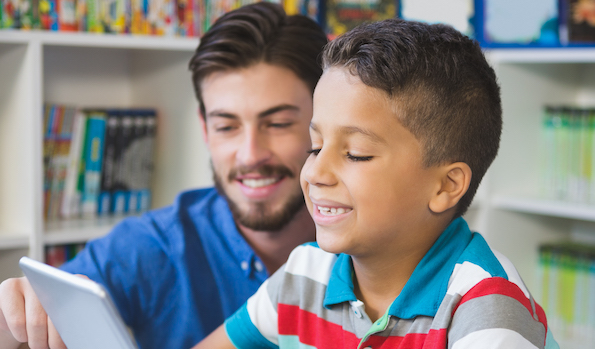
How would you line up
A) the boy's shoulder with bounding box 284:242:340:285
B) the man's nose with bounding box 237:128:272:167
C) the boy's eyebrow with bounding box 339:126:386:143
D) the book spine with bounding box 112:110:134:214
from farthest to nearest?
1. the book spine with bounding box 112:110:134:214
2. the man's nose with bounding box 237:128:272:167
3. the boy's shoulder with bounding box 284:242:340:285
4. the boy's eyebrow with bounding box 339:126:386:143

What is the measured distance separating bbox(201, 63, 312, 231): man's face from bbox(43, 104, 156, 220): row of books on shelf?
2.01 feet

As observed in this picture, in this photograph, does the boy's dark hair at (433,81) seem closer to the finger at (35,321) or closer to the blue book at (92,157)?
the finger at (35,321)

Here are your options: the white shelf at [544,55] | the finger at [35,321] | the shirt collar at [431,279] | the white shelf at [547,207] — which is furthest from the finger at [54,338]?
the white shelf at [547,207]

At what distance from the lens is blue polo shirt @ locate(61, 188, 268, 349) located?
1250mm

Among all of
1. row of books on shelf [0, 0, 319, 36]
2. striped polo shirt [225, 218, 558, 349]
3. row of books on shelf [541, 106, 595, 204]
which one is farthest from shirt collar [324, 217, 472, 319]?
row of books on shelf [541, 106, 595, 204]

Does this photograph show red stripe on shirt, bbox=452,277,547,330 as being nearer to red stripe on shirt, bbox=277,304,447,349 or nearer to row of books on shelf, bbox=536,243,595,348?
red stripe on shirt, bbox=277,304,447,349

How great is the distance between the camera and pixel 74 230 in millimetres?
1652

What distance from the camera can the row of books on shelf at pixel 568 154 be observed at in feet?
6.37

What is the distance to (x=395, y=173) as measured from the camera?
2.49 feet

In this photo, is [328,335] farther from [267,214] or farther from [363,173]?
[267,214]

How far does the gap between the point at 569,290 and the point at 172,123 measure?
55.8 inches

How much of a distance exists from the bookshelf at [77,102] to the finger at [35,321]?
2.32 ft

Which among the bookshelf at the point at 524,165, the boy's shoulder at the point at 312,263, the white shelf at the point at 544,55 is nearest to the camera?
the boy's shoulder at the point at 312,263

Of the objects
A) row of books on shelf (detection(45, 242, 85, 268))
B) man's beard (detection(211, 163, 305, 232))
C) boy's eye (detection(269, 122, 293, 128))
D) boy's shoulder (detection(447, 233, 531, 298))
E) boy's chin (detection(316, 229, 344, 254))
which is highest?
boy's eye (detection(269, 122, 293, 128))
